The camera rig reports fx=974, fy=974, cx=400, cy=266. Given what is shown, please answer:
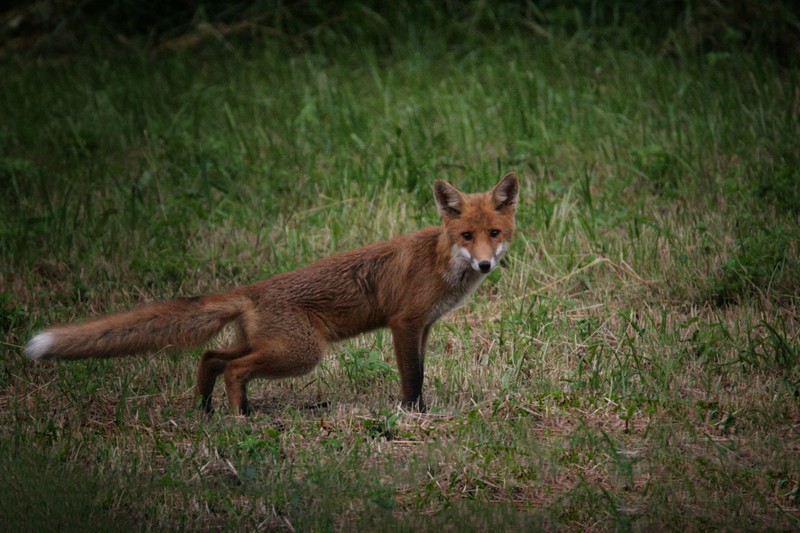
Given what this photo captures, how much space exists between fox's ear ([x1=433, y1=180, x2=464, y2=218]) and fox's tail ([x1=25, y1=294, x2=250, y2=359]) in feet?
4.49

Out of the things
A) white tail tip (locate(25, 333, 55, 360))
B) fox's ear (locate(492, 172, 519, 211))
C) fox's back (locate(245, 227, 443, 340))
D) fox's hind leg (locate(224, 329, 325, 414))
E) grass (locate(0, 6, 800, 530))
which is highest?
fox's ear (locate(492, 172, 519, 211))

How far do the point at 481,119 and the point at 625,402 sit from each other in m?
5.19

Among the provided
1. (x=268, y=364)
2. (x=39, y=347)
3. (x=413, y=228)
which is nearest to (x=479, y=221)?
(x=268, y=364)

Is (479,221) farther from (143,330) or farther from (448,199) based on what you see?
(143,330)

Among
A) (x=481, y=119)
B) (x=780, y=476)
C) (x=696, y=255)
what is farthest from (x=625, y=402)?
(x=481, y=119)

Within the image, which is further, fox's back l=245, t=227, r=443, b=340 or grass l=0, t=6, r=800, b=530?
fox's back l=245, t=227, r=443, b=340

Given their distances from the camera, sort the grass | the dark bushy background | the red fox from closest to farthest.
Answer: the grass
the red fox
the dark bushy background

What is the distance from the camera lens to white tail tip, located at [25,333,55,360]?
527 cm

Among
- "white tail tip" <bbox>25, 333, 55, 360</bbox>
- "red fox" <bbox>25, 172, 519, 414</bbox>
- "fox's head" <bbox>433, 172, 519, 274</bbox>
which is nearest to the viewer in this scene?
"white tail tip" <bbox>25, 333, 55, 360</bbox>

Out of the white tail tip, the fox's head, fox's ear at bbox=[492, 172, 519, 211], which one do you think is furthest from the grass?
fox's ear at bbox=[492, 172, 519, 211]

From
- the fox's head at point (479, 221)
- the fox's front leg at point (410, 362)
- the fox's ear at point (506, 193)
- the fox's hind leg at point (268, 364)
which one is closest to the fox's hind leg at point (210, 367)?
the fox's hind leg at point (268, 364)

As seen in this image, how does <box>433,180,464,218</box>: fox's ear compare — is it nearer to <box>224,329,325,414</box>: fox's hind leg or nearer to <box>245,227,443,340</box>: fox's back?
<box>245,227,443,340</box>: fox's back

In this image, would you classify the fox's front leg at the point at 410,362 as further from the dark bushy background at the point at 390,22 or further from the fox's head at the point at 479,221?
the dark bushy background at the point at 390,22

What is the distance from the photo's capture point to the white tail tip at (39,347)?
17.3 feet
